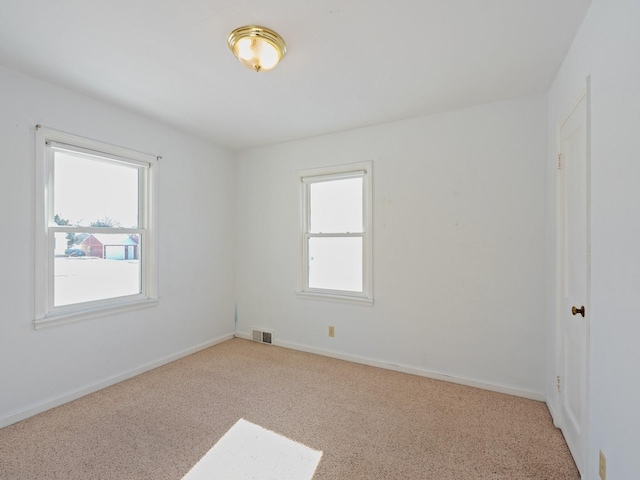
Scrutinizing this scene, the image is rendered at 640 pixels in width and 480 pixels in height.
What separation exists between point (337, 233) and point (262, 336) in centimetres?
172

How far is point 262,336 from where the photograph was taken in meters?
4.06

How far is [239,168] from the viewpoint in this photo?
4.29m

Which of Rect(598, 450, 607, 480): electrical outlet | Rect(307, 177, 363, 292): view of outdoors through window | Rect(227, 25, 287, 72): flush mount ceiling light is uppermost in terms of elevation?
Rect(227, 25, 287, 72): flush mount ceiling light

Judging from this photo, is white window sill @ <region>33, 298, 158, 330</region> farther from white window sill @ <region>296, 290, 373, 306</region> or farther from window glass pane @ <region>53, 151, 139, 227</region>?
white window sill @ <region>296, 290, 373, 306</region>

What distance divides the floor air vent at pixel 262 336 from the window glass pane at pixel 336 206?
148 cm

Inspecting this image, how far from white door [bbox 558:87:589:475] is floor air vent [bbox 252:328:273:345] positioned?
118 inches

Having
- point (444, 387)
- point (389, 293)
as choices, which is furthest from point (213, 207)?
point (444, 387)

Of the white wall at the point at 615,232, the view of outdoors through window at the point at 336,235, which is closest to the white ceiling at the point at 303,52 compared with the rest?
the white wall at the point at 615,232

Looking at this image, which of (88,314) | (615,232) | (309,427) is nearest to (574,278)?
(615,232)

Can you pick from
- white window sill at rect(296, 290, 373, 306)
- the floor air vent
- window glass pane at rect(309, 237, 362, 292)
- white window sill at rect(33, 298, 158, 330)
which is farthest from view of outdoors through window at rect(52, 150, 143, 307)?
window glass pane at rect(309, 237, 362, 292)

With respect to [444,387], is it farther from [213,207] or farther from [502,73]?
[213,207]

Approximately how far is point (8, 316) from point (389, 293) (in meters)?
3.18

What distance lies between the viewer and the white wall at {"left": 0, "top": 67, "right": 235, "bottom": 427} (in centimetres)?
225

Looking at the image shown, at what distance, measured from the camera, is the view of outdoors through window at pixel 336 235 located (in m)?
3.55
